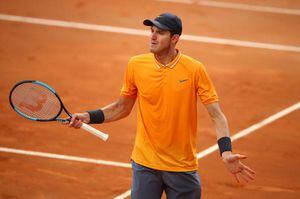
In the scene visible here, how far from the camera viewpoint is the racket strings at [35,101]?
25.6 ft

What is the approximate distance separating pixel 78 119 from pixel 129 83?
0.63m

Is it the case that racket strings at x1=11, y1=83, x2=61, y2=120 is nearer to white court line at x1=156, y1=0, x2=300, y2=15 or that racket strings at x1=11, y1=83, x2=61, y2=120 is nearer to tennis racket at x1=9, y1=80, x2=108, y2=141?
tennis racket at x1=9, y1=80, x2=108, y2=141

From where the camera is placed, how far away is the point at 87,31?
15.8m

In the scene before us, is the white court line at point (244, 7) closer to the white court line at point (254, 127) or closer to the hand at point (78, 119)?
the white court line at point (254, 127)

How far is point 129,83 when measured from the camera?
759 centimetres

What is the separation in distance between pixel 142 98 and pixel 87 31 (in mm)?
8548

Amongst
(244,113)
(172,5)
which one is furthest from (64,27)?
(244,113)

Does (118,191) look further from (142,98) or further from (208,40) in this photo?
(208,40)

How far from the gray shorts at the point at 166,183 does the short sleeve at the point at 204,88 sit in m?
Result: 0.78

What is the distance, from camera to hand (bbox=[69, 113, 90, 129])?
7.39 metres

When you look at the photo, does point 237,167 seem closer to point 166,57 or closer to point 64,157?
point 166,57

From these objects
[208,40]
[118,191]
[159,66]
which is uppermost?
[159,66]

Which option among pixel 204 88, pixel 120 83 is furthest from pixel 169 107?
pixel 120 83

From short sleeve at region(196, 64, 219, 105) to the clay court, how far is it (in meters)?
2.99
